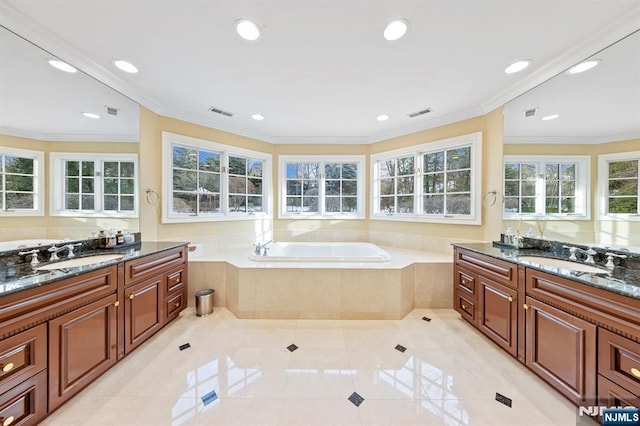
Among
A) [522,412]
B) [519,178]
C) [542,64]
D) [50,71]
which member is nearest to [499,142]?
[519,178]

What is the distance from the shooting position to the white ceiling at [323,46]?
141cm

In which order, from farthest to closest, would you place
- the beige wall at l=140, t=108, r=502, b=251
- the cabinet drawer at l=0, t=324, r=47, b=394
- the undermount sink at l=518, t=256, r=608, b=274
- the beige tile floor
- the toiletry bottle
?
1. the beige wall at l=140, t=108, r=502, b=251
2. the toiletry bottle
3. the undermount sink at l=518, t=256, r=608, b=274
4. the beige tile floor
5. the cabinet drawer at l=0, t=324, r=47, b=394

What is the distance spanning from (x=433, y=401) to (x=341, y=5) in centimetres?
258

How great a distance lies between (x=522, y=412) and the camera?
1362mm

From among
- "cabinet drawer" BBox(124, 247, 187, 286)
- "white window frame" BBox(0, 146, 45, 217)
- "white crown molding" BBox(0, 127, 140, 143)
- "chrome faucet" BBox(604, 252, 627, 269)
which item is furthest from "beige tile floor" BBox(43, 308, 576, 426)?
"white crown molding" BBox(0, 127, 140, 143)

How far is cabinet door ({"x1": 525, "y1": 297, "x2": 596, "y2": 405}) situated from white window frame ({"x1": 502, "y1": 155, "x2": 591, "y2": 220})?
1.00 meters

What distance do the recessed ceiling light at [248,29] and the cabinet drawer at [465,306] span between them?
118 inches

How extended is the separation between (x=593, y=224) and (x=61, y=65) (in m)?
4.59

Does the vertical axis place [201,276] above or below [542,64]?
below

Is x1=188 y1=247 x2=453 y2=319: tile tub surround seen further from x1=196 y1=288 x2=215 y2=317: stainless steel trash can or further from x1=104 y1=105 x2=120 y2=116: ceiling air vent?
x1=104 y1=105 x2=120 y2=116: ceiling air vent

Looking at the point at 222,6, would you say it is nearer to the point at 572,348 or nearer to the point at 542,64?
the point at 542,64

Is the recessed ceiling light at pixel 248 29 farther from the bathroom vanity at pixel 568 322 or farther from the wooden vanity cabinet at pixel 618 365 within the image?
the wooden vanity cabinet at pixel 618 365

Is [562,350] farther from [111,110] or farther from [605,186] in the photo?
[111,110]

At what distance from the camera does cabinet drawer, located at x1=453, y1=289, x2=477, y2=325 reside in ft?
7.27
